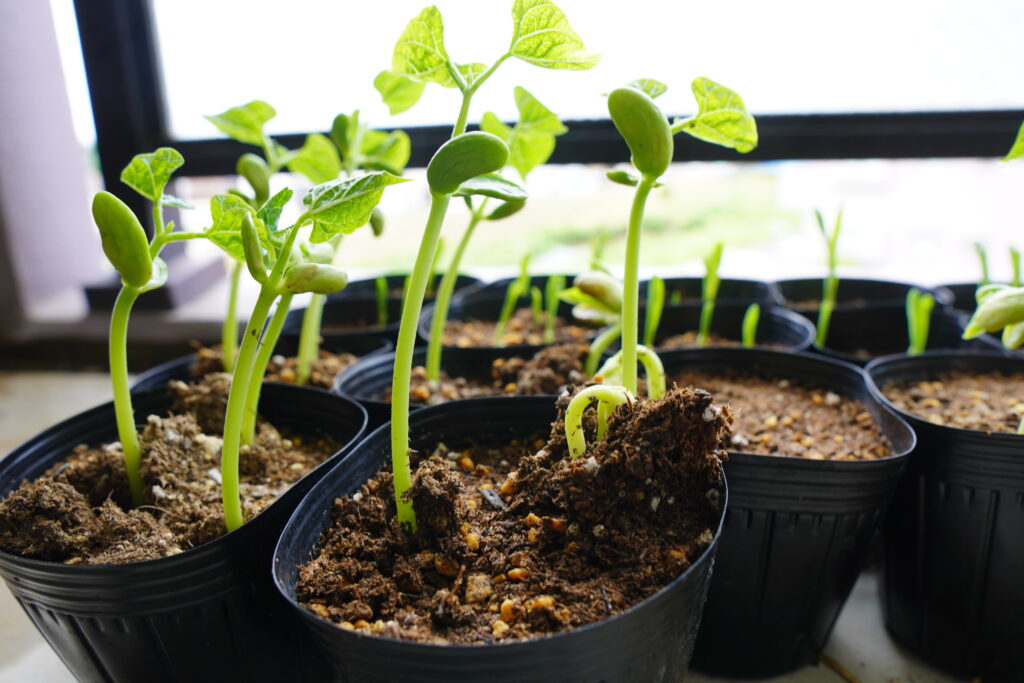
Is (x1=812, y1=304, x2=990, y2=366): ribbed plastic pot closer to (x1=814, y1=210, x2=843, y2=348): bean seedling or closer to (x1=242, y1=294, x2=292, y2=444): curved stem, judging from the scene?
(x1=814, y1=210, x2=843, y2=348): bean seedling

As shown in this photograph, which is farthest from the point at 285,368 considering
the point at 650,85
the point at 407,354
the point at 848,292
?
the point at 848,292

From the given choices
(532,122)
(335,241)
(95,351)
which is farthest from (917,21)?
(95,351)

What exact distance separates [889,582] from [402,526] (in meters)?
0.67

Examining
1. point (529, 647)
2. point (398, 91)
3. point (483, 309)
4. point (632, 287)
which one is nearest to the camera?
point (529, 647)

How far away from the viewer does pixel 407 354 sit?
1.96ft

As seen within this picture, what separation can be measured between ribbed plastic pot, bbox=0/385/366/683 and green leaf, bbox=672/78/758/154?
50cm

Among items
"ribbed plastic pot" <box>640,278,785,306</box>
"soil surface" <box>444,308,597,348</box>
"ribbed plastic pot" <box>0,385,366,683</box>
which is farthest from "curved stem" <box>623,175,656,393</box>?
"ribbed plastic pot" <box>640,278,785,306</box>

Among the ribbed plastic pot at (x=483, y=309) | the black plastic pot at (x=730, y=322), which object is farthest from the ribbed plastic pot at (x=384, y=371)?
the black plastic pot at (x=730, y=322)

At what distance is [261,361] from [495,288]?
79 centimetres

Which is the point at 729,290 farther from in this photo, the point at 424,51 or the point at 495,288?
the point at 424,51

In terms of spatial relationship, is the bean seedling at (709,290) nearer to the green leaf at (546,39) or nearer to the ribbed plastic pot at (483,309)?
the ribbed plastic pot at (483,309)

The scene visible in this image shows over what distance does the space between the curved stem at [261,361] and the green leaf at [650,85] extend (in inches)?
16.3

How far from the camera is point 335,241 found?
3.03 feet

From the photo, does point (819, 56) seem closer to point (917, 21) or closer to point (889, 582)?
point (917, 21)
